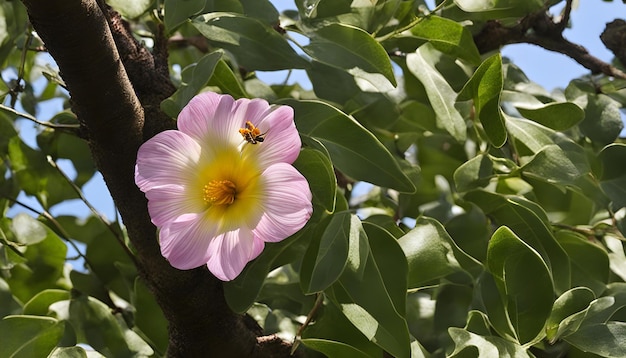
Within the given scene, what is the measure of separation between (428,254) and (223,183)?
0.45ft

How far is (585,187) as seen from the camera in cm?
67

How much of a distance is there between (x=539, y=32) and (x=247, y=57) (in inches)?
11.9

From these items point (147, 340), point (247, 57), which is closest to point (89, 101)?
point (247, 57)

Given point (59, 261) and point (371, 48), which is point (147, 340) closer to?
point (59, 261)

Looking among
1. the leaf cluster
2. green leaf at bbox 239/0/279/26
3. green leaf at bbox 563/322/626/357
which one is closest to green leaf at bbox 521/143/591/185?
the leaf cluster

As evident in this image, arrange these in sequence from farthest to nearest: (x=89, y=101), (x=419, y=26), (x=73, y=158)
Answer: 1. (x=73, y=158)
2. (x=419, y=26)
3. (x=89, y=101)

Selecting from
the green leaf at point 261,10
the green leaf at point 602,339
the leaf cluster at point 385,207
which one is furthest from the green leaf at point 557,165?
the green leaf at point 261,10

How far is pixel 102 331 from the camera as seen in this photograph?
26.3 inches

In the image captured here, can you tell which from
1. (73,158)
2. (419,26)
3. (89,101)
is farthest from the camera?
(73,158)

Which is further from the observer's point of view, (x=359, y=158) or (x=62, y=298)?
(x=62, y=298)

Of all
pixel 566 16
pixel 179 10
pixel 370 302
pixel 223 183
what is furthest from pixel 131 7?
pixel 566 16

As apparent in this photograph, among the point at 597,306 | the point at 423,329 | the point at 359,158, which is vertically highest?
the point at 359,158

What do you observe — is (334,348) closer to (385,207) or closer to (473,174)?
(473,174)

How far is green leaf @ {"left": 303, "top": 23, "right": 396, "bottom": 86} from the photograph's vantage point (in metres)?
0.58
